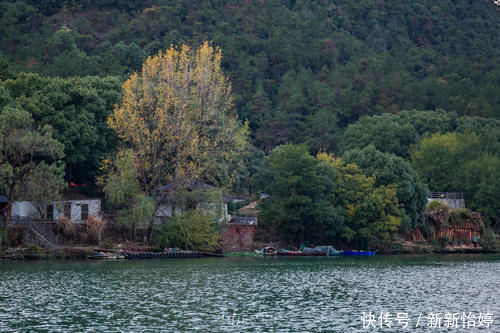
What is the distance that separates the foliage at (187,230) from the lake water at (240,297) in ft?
33.2

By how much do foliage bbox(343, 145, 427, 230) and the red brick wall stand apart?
17646 mm

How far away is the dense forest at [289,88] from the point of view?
81.1 metres

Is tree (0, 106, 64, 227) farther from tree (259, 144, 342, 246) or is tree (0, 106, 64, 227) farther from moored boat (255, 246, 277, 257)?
tree (259, 144, 342, 246)

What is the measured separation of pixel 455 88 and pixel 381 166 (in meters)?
72.8

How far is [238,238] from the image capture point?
263 feet

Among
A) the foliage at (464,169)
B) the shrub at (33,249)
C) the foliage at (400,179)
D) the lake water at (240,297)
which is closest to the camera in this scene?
the lake water at (240,297)

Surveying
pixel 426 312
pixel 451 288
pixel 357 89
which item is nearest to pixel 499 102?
pixel 357 89

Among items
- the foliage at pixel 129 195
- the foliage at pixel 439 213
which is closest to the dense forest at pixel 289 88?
the foliage at pixel 439 213

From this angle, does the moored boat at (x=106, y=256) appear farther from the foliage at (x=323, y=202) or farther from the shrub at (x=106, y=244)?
the foliage at (x=323, y=202)

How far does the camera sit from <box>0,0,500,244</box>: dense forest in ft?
266

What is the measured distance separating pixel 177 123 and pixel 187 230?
10967mm

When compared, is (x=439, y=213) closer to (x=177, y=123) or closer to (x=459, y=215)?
(x=459, y=215)

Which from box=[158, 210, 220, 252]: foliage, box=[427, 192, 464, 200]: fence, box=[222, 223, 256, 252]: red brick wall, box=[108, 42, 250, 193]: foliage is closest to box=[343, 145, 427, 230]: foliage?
box=[427, 192, 464, 200]: fence

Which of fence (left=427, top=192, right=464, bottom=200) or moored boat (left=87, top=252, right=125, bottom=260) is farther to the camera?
fence (left=427, top=192, right=464, bottom=200)
